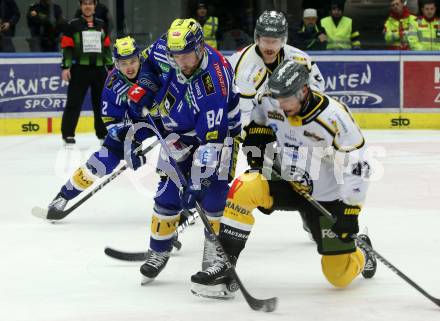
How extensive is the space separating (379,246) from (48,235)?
1804 millimetres

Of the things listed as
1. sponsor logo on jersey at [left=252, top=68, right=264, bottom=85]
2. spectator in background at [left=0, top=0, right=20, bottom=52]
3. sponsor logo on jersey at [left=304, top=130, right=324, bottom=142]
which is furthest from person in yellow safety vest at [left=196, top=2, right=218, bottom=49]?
sponsor logo on jersey at [left=304, top=130, right=324, bottom=142]

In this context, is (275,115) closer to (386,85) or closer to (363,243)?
(363,243)

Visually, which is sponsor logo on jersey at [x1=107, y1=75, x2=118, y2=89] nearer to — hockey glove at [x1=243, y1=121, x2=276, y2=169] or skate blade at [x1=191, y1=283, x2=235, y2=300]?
hockey glove at [x1=243, y1=121, x2=276, y2=169]

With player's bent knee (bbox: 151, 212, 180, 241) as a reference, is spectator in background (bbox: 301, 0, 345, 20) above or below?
above

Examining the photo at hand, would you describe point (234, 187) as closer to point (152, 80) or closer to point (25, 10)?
point (152, 80)

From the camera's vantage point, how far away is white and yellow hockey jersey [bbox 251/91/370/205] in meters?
3.92

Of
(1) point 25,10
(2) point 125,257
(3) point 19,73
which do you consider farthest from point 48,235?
(1) point 25,10

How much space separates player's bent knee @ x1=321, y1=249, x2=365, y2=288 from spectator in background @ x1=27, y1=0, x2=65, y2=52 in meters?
6.53

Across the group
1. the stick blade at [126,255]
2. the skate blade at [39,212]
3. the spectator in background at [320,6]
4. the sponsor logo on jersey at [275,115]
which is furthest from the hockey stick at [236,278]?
the spectator in background at [320,6]

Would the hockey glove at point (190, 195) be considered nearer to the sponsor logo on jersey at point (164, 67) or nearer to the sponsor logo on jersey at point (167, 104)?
the sponsor logo on jersey at point (167, 104)

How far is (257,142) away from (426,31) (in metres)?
6.56

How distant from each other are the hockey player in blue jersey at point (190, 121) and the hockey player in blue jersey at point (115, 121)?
3.55 feet

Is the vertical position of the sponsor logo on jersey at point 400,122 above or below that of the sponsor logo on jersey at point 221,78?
below

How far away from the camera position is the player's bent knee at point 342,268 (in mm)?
4172
